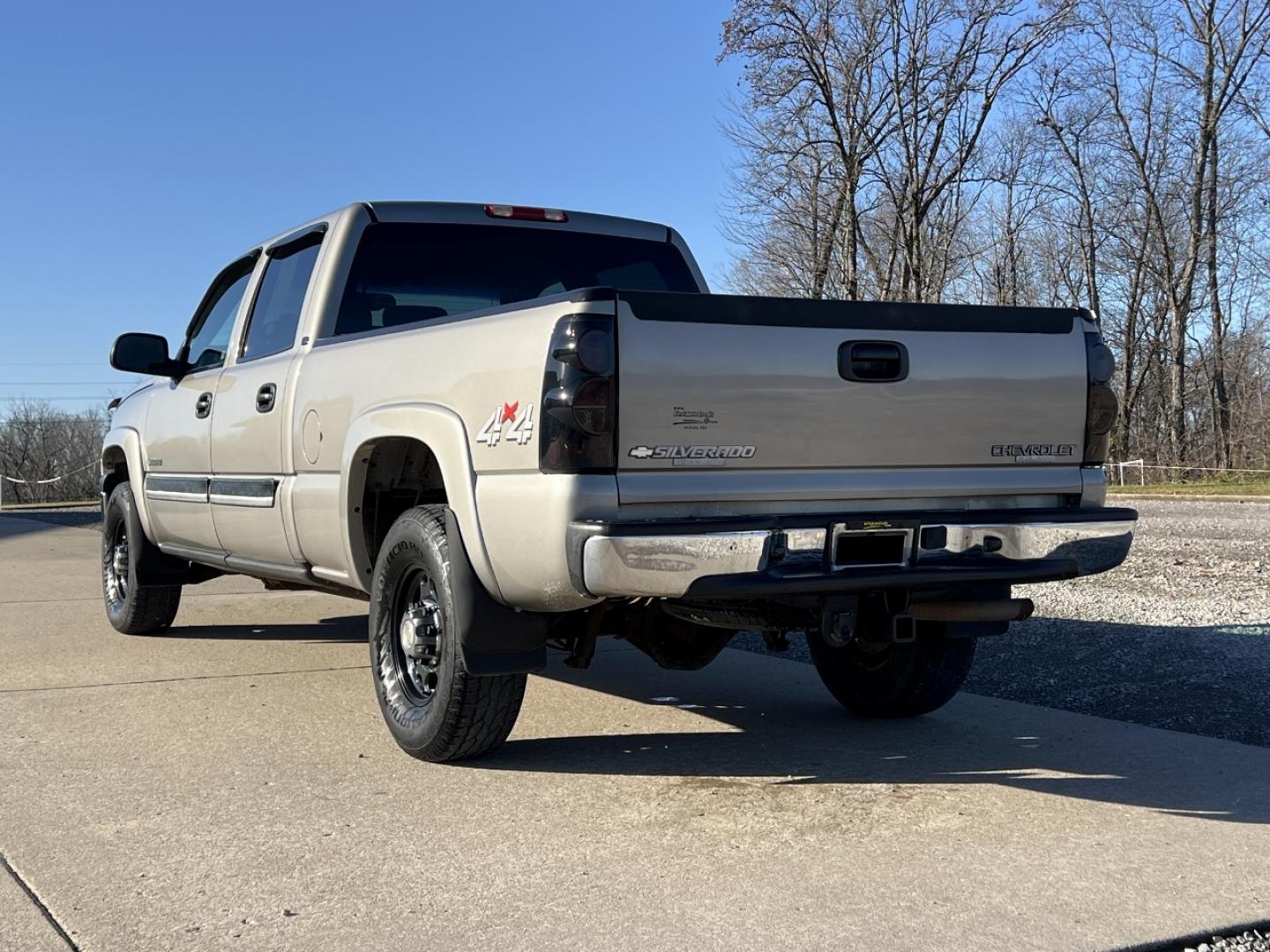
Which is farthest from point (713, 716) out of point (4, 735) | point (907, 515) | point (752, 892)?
point (4, 735)

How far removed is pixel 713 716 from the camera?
5.42 metres

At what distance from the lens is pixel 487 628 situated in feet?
13.5

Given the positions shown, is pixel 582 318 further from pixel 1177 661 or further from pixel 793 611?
pixel 1177 661

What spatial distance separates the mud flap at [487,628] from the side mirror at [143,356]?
3.34 meters

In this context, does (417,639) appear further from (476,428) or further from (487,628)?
(476,428)

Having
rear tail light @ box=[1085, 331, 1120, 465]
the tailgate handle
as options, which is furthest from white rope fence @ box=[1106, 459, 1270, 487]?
the tailgate handle

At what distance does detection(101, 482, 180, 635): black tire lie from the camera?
284 inches

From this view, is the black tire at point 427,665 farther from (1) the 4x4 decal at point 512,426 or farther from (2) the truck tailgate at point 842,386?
(2) the truck tailgate at point 842,386

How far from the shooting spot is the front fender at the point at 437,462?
4.12 m

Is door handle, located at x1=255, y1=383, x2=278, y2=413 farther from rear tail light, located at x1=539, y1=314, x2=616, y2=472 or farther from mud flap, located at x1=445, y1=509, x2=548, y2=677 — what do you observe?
rear tail light, located at x1=539, y1=314, x2=616, y2=472

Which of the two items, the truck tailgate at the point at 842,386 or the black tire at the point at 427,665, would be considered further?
the black tire at the point at 427,665

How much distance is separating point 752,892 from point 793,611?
4.14 ft

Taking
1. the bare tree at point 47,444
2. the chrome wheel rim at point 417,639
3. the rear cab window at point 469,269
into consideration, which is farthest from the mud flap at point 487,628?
the bare tree at point 47,444

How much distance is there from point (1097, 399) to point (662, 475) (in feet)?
5.54
